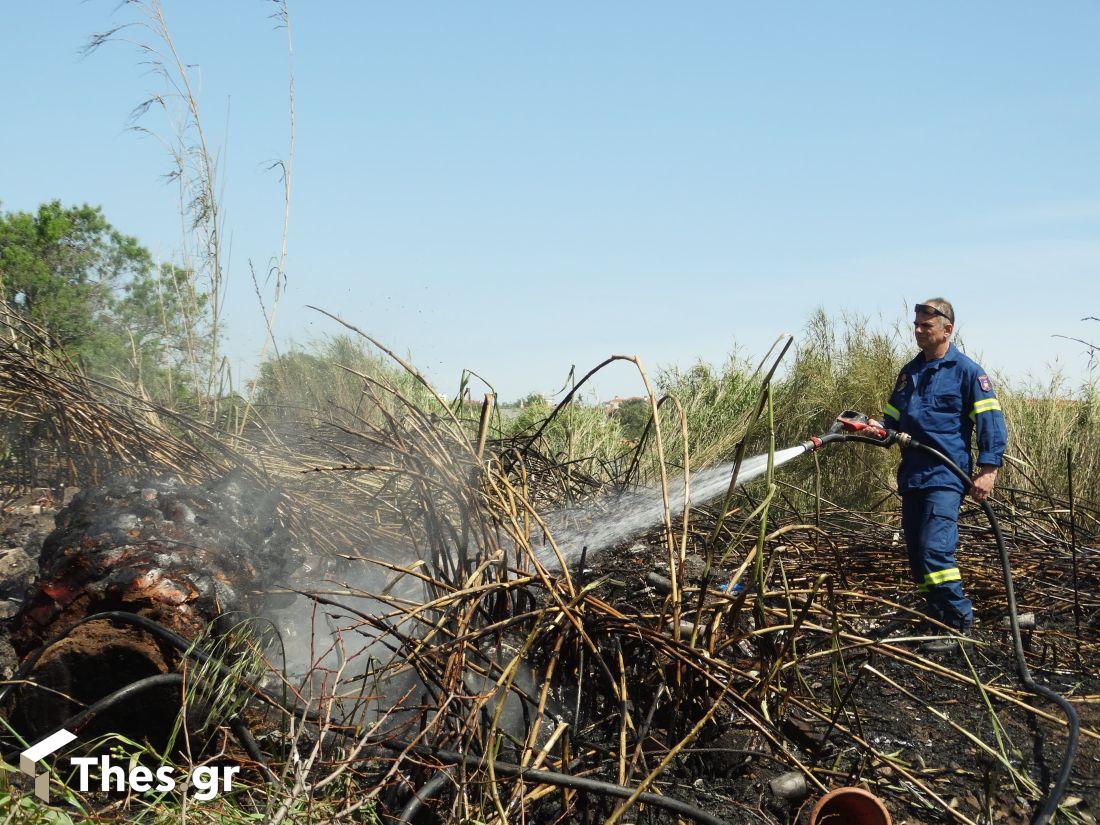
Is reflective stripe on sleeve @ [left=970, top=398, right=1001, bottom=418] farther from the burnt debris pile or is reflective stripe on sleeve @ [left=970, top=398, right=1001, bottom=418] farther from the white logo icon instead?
the white logo icon

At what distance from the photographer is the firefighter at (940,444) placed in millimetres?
4305

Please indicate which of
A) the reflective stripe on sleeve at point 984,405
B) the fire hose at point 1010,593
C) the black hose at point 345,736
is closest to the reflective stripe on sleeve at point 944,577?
the fire hose at point 1010,593

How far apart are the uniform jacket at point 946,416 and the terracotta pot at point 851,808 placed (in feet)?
8.27

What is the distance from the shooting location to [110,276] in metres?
15.0

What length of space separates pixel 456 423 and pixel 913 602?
11.1 ft

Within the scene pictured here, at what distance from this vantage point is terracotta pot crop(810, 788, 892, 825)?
2.26 m

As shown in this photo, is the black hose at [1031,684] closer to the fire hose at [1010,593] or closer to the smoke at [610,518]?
the fire hose at [1010,593]

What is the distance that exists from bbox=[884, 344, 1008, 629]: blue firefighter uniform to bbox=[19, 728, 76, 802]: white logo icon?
4.04 meters

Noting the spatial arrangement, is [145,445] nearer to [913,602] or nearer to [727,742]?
[727,742]

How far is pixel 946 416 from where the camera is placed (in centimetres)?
463

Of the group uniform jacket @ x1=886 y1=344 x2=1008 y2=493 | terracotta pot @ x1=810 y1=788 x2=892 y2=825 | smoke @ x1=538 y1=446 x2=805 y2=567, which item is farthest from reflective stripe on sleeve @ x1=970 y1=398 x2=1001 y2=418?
terracotta pot @ x1=810 y1=788 x2=892 y2=825

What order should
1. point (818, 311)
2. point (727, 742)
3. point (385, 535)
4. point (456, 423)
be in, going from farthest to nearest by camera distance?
1. point (818, 311)
2. point (385, 535)
3. point (727, 742)
4. point (456, 423)

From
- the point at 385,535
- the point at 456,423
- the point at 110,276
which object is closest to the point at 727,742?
the point at 456,423

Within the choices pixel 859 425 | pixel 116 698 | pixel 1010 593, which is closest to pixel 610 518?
pixel 859 425
